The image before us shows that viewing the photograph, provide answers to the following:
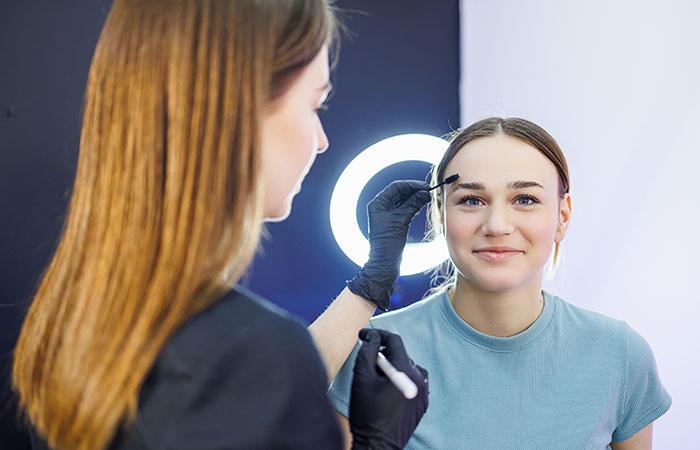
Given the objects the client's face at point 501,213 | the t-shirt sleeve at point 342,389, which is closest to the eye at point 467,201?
the client's face at point 501,213

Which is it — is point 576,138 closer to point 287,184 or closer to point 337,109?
point 337,109

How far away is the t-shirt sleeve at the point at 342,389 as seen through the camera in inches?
52.4

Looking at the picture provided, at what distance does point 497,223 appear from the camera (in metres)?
1.29

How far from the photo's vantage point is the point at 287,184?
0.72m

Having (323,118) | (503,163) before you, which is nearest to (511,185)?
(503,163)

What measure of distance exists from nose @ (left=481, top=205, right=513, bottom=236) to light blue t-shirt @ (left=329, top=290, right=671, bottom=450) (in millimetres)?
191

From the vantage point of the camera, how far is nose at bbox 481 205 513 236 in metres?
1.29

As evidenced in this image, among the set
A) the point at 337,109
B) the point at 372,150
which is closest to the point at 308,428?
the point at 372,150

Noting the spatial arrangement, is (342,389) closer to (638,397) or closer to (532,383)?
(532,383)

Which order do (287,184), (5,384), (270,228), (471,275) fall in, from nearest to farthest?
(287,184) → (471,275) → (5,384) → (270,228)

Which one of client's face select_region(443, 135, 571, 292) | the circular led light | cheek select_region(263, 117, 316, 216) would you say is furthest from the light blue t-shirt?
cheek select_region(263, 117, 316, 216)

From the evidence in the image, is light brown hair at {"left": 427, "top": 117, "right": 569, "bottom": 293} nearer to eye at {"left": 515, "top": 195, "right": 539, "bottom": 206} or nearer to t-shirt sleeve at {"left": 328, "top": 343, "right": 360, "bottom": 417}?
eye at {"left": 515, "top": 195, "right": 539, "bottom": 206}

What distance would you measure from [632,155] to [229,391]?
59.8 inches

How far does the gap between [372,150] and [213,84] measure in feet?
4.51
